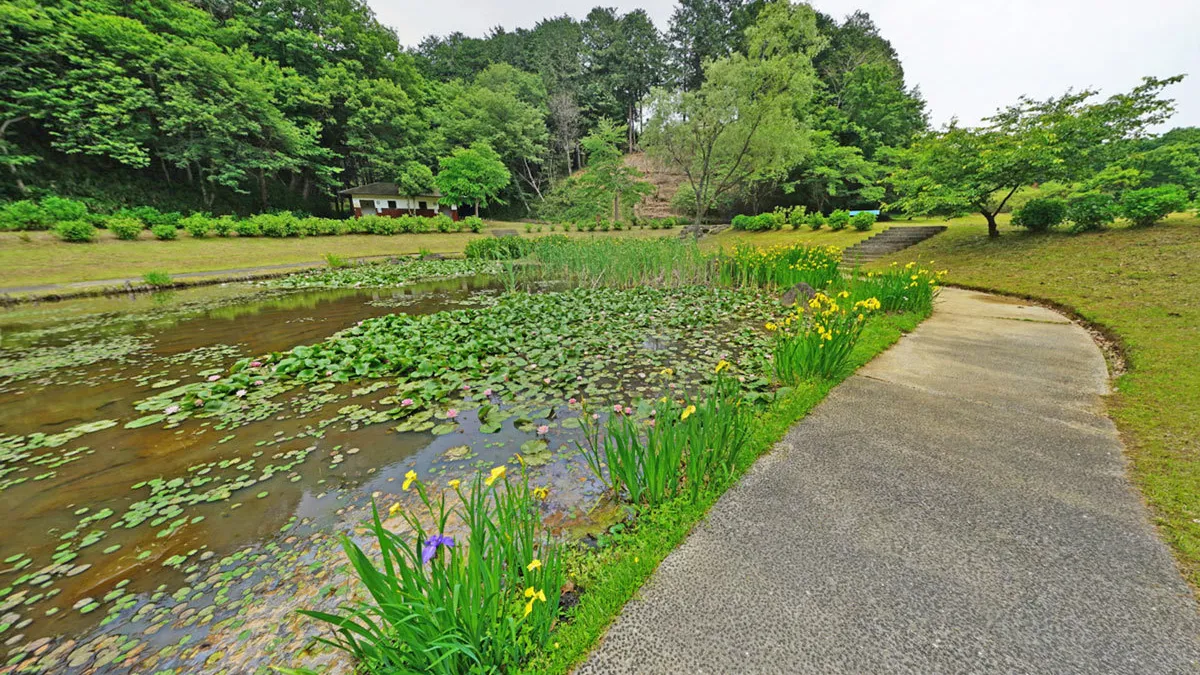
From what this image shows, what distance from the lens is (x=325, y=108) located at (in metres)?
27.3

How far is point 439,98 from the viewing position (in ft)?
111

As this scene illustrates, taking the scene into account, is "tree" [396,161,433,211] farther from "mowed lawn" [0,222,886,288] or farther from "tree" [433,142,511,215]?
"mowed lawn" [0,222,886,288]

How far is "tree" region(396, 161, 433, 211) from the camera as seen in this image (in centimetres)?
2703

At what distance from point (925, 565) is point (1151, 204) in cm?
1318

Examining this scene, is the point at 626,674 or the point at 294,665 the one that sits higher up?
the point at 626,674

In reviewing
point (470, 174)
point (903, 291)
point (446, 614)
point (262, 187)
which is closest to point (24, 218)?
point (262, 187)

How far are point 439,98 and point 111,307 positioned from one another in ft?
106

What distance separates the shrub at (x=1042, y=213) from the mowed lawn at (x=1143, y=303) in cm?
40

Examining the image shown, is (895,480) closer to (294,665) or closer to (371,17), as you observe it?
(294,665)

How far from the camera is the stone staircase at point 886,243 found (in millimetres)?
12664

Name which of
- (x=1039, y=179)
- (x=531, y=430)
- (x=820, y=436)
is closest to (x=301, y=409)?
(x=531, y=430)

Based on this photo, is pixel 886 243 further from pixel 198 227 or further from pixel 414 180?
pixel 414 180

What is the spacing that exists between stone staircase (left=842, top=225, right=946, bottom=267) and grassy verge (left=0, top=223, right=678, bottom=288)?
51.8 feet

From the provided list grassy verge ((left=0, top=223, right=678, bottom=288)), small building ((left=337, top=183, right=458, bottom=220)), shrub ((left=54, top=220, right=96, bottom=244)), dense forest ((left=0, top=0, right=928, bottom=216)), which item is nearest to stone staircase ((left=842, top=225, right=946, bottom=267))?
dense forest ((left=0, top=0, right=928, bottom=216))
